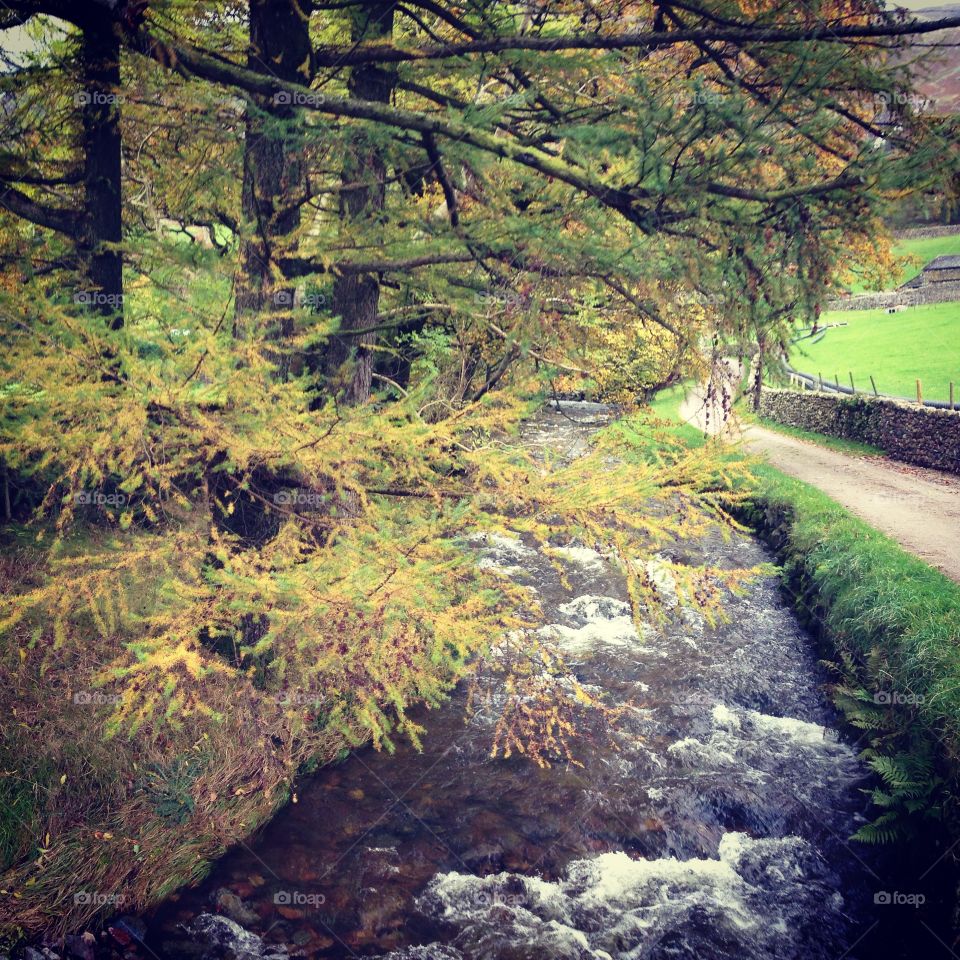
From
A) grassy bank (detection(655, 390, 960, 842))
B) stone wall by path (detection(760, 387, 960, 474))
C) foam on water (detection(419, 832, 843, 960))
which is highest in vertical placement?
stone wall by path (detection(760, 387, 960, 474))

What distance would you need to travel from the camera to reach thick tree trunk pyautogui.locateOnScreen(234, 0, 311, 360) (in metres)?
6.26

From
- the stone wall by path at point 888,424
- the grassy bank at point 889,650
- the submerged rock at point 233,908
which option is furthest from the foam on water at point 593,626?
the stone wall by path at point 888,424

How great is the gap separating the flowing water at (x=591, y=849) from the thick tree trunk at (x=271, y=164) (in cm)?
314

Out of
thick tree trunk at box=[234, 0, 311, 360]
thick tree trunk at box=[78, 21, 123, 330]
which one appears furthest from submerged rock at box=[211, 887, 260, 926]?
thick tree trunk at box=[78, 21, 123, 330]

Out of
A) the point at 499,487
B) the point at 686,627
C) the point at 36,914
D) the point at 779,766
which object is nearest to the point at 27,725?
the point at 36,914

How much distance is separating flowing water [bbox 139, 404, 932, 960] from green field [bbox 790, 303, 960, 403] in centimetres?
1804

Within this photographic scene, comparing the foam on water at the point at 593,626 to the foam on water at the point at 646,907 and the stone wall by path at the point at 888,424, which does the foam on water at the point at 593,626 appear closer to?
the foam on water at the point at 646,907

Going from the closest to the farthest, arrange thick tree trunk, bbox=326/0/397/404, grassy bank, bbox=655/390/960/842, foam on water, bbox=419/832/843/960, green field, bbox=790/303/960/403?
foam on water, bbox=419/832/843/960 → grassy bank, bbox=655/390/960/842 → thick tree trunk, bbox=326/0/397/404 → green field, bbox=790/303/960/403

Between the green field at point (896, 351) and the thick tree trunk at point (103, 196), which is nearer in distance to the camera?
the thick tree trunk at point (103, 196)

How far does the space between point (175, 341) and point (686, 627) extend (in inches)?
350

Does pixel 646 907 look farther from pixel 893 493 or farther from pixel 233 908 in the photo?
pixel 893 493

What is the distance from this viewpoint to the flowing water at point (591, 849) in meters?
5.88

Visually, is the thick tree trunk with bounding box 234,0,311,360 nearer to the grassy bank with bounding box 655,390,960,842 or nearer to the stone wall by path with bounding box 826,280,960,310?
the grassy bank with bounding box 655,390,960,842

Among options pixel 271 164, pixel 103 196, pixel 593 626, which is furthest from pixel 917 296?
pixel 103 196
